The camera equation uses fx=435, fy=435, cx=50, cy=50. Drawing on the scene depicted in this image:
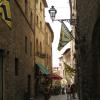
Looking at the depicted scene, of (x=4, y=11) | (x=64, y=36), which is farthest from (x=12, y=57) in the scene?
(x=4, y=11)

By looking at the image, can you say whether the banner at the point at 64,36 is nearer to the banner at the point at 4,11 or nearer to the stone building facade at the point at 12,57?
the stone building facade at the point at 12,57

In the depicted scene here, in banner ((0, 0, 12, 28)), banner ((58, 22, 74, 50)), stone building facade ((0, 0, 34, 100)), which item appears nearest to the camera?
banner ((0, 0, 12, 28))

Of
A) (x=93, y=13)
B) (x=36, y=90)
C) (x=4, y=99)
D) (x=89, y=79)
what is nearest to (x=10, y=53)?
(x=4, y=99)

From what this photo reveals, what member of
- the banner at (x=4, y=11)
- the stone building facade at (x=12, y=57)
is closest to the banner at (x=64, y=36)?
the stone building facade at (x=12, y=57)

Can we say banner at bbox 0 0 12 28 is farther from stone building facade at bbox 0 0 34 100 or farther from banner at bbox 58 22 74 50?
banner at bbox 58 22 74 50

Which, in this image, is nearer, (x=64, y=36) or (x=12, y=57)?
(x=64, y=36)

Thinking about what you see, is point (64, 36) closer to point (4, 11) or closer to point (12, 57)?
point (12, 57)

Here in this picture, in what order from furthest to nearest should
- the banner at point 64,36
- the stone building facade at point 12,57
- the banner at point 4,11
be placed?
the banner at point 64,36 < the stone building facade at point 12,57 < the banner at point 4,11

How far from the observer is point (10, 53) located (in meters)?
24.5

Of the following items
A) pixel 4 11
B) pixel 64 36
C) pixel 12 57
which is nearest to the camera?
pixel 4 11

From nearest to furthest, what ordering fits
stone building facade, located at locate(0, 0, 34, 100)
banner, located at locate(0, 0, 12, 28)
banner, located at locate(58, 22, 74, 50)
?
banner, located at locate(0, 0, 12, 28), stone building facade, located at locate(0, 0, 34, 100), banner, located at locate(58, 22, 74, 50)

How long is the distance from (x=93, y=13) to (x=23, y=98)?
17339 mm

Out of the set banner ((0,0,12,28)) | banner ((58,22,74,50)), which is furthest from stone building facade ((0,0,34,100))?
banner ((58,22,74,50))

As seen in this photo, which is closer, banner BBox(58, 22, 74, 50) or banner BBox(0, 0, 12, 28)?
banner BBox(0, 0, 12, 28)
